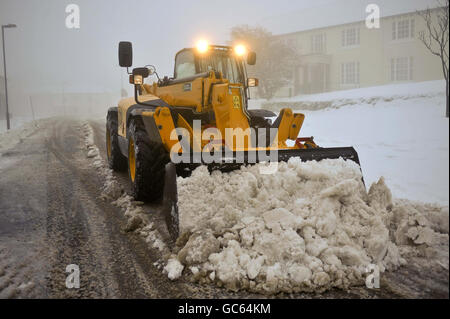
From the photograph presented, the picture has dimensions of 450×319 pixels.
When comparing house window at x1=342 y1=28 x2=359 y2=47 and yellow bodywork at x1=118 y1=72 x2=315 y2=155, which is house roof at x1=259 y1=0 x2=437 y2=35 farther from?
yellow bodywork at x1=118 y1=72 x2=315 y2=155

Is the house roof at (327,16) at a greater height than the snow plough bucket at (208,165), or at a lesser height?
greater

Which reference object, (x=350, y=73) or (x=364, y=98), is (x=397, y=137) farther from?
(x=350, y=73)

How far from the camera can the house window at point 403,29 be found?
895 inches

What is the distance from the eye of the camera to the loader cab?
5508 millimetres

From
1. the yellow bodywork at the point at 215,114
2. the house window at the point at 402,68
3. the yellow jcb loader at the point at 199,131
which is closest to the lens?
the yellow jcb loader at the point at 199,131

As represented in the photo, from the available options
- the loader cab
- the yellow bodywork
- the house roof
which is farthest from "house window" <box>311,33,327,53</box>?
the yellow bodywork

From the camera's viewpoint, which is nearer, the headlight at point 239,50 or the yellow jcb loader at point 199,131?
the yellow jcb loader at point 199,131

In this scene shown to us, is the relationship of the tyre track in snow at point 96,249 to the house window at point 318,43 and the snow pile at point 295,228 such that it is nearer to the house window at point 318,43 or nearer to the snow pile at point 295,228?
the snow pile at point 295,228

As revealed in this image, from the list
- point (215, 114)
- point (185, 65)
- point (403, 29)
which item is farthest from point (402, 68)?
point (215, 114)

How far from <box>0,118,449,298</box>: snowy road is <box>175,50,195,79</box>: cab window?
209cm

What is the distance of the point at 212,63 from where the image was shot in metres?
5.60

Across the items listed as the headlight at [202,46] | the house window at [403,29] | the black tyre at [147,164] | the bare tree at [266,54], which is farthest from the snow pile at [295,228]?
the house window at [403,29]

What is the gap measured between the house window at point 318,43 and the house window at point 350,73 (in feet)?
7.96
